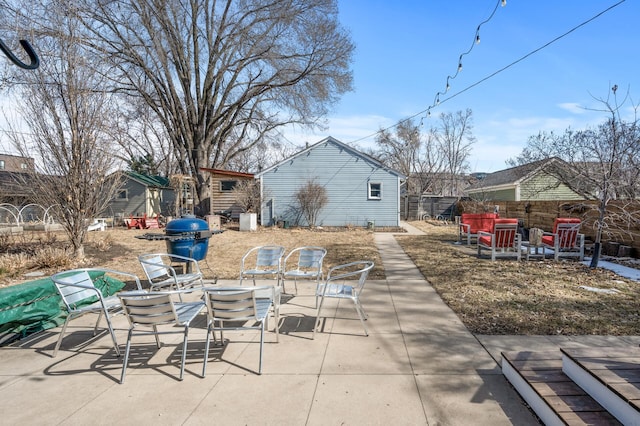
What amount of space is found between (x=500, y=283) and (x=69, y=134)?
32.0 ft

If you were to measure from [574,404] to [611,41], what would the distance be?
10.0 metres

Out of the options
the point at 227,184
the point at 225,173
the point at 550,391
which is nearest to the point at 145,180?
the point at 227,184

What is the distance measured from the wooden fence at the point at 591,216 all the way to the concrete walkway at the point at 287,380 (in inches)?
252

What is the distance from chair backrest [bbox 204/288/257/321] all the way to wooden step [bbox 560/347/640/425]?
2.61 metres

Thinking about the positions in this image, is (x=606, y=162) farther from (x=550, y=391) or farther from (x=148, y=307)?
(x=148, y=307)

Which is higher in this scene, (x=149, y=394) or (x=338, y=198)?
(x=338, y=198)

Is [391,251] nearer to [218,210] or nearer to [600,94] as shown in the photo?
[600,94]

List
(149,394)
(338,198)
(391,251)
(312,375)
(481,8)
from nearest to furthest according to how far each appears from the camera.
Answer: (149,394)
(312,375)
(481,8)
(391,251)
(338,198)

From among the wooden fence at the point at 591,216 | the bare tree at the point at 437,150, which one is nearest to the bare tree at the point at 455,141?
the bare tree at the point at 437,150

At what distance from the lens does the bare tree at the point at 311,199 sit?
17578 mm

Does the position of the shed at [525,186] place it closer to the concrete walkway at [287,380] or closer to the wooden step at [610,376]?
the wooden step at [610,376]

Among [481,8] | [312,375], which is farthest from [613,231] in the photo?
[312,375]

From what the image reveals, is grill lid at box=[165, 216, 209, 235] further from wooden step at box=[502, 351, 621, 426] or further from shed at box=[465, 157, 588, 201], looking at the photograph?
shed at box=[465, 157, 588, 201]

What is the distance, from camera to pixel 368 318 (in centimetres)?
435
